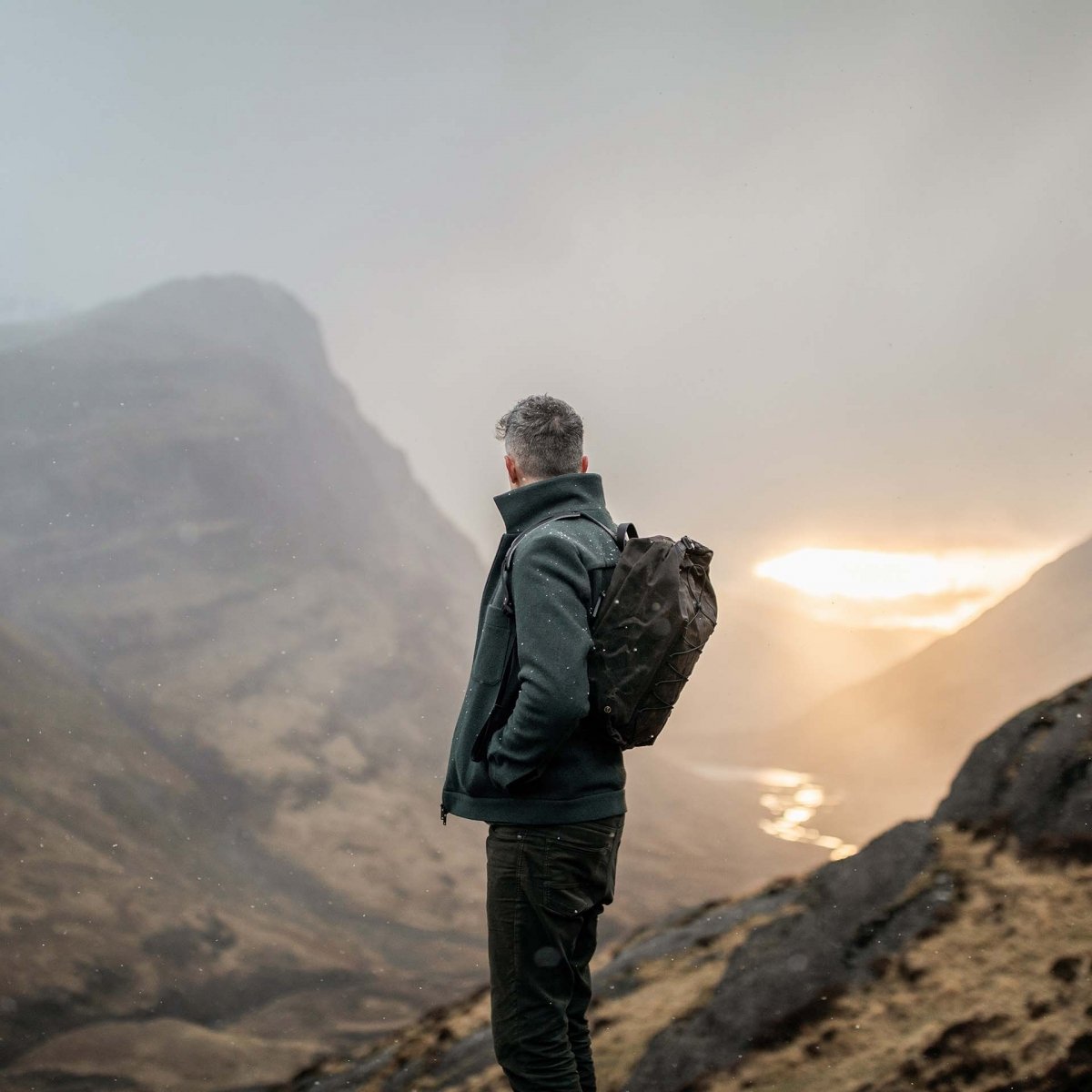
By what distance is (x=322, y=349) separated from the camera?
99500 mm

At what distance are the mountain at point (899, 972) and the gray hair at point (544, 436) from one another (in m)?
3.65

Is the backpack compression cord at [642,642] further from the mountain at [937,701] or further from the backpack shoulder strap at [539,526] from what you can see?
the mountain at [937,701]

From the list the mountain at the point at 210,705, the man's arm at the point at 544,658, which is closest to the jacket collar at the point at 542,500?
the man's arm at the point at 544,658

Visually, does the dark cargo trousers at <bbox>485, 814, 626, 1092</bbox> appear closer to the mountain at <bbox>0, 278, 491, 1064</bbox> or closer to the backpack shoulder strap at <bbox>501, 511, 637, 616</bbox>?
the backpack shoulder strap at <bbox>501, 511, 637, 616</bbox>

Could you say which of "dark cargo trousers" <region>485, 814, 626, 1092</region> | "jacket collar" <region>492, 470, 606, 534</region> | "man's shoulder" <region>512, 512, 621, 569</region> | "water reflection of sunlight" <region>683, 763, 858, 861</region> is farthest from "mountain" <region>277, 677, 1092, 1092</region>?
"water reflection of sunlight" <region>683, 763, 858, 861</region>

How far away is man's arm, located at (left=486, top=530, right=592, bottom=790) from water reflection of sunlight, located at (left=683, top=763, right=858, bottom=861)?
1645 inches

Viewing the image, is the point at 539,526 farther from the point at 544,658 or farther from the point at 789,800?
the point at 789,800

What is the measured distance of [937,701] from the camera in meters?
92.0

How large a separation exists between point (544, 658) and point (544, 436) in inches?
32.6

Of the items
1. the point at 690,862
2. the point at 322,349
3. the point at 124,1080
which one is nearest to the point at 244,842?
the point at 124,1080

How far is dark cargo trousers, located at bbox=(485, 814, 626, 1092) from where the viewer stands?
9.08ft

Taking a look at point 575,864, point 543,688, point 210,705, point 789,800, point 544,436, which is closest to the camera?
point 543,688

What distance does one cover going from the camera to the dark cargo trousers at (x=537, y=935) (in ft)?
9.08

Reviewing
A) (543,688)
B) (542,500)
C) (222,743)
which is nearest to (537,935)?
(543,688)
